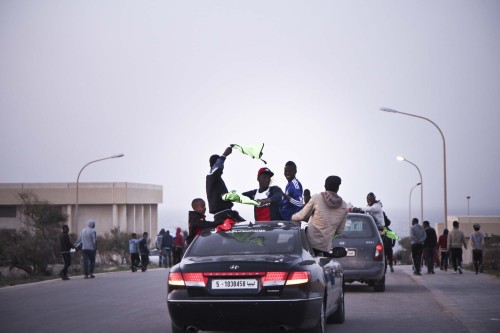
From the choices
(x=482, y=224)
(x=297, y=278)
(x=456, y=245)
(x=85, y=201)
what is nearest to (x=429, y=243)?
(x=456, y=245)

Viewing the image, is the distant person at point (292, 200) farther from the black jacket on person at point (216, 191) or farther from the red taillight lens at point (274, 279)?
the red taillight lens at point (274, 279)

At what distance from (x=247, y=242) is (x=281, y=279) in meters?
1.00

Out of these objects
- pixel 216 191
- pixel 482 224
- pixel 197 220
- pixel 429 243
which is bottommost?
pixel 482 224

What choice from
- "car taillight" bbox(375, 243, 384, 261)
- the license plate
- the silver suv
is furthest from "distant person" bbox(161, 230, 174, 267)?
the license plate

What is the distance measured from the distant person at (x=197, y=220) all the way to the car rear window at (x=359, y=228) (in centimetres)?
710

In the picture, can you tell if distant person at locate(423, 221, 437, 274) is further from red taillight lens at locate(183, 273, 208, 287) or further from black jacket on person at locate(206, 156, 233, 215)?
red taillight lens at locate(183, 273, 208, 287)

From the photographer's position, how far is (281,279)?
1048cm

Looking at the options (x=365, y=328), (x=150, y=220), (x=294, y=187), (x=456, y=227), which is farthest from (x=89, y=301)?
(x=150, y=220)

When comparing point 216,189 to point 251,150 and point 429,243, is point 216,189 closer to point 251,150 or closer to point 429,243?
point 251,150

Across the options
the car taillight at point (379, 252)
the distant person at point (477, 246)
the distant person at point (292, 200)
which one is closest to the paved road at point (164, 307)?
the car taillight at point (379, 252)

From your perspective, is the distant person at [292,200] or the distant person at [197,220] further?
the distant person at [292,200]

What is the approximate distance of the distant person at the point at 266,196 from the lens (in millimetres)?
14070

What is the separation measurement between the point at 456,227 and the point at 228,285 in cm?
2184

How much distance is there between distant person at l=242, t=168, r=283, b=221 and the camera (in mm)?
14070
